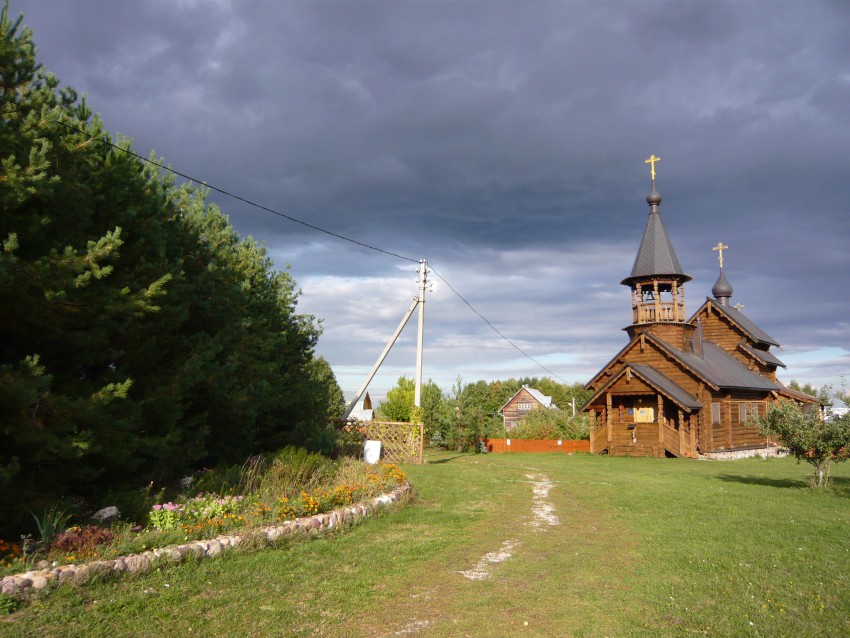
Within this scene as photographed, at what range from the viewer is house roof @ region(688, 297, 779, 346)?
4016 cm

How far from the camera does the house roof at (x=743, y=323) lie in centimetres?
4016

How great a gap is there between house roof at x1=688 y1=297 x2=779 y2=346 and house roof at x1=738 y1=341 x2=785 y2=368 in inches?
24.8

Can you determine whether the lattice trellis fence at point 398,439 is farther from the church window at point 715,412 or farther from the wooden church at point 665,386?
the church window at point 715,412

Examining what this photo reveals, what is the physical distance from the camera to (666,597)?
21.5 ft

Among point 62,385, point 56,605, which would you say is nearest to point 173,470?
point 62,385

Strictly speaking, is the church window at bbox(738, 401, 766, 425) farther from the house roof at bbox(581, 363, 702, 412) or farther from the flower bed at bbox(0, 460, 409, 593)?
the flower bed at bbox(0, 460, 409, 593)

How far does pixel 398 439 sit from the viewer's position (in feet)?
73.0

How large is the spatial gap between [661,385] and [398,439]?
1417cm

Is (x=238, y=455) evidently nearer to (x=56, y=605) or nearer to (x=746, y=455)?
(x=56, y=605)

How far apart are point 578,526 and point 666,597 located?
4.19m

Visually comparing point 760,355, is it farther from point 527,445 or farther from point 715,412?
point 527,445

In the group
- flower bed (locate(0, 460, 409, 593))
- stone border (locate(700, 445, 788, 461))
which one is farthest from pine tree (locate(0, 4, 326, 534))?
stone border (locate(700, 445, 788, 461))

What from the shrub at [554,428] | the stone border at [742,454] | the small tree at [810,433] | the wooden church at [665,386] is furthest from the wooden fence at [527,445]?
the small tree at [810,433]

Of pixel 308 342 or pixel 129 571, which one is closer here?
pixel 129 571
